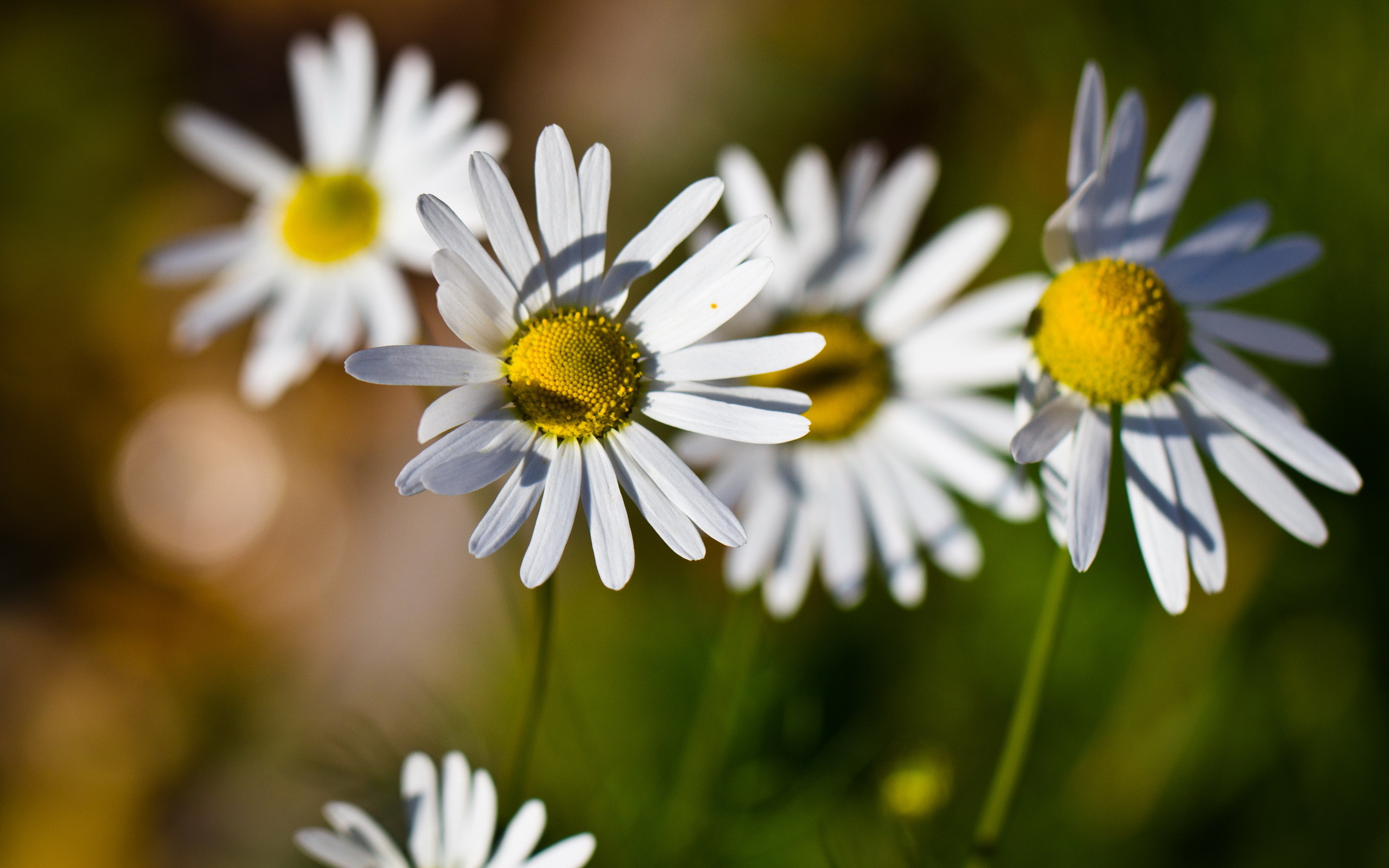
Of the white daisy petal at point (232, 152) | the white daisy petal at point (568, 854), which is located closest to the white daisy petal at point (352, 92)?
the white daisy petal at point (232, 152)

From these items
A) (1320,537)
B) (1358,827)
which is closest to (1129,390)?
(1320,537)

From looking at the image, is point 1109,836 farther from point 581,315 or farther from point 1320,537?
point 581,315

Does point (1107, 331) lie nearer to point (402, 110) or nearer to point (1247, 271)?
point (1247, 271)

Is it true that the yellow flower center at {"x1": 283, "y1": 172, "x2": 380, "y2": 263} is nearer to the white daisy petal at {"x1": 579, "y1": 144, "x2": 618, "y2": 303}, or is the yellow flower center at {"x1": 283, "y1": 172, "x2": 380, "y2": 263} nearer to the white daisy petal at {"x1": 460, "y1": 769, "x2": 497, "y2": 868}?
the white daisy petal at {"x1": 579, "y1": 144, "x2": 618, "y2": 303}

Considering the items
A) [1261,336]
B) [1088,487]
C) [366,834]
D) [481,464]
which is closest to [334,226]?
[481,464]

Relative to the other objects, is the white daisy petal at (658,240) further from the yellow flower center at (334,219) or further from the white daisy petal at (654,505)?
the yellow flower center at (334,219)

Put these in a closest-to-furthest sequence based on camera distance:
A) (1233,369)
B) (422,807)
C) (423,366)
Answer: (423,366), (422,807), (1233,369)
